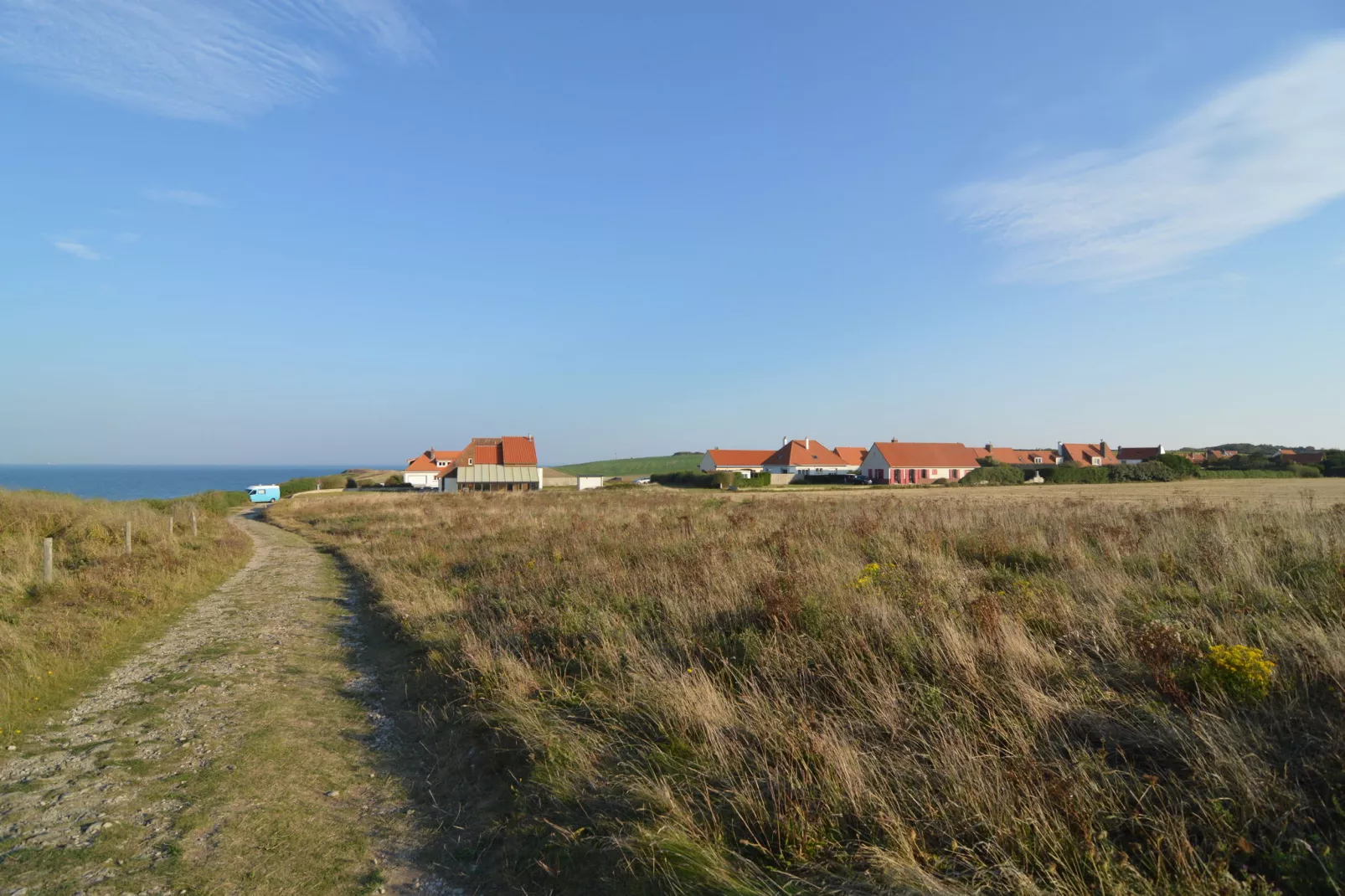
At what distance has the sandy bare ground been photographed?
4.30 meters

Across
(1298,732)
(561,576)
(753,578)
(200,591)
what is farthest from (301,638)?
(1298,732)

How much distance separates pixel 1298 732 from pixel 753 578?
5.85m

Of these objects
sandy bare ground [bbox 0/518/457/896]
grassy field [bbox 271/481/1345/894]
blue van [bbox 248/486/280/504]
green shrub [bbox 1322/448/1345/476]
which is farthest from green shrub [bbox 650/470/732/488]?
sandy bare ground [bbox 0/518/457/896]

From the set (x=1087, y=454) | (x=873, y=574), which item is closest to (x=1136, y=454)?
(x=1087, y=454)

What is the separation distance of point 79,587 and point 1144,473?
75.3 m

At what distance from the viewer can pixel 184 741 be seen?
653cm

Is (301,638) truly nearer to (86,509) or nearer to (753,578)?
(753,578)

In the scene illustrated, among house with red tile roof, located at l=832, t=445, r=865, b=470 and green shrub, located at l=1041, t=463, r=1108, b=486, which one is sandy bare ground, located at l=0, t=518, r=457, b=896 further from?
house with red tile roof, located at l=832, t=445, r=865, b=470

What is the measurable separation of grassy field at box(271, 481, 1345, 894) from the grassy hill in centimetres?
14114

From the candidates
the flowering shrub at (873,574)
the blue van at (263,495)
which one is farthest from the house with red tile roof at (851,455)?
the flowering shrub at (873,574)

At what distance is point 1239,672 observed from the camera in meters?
4.29

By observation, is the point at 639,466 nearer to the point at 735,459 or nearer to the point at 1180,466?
the point at 735,459

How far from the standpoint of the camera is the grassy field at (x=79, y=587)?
27.7ft

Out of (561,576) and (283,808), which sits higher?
(561,576)
